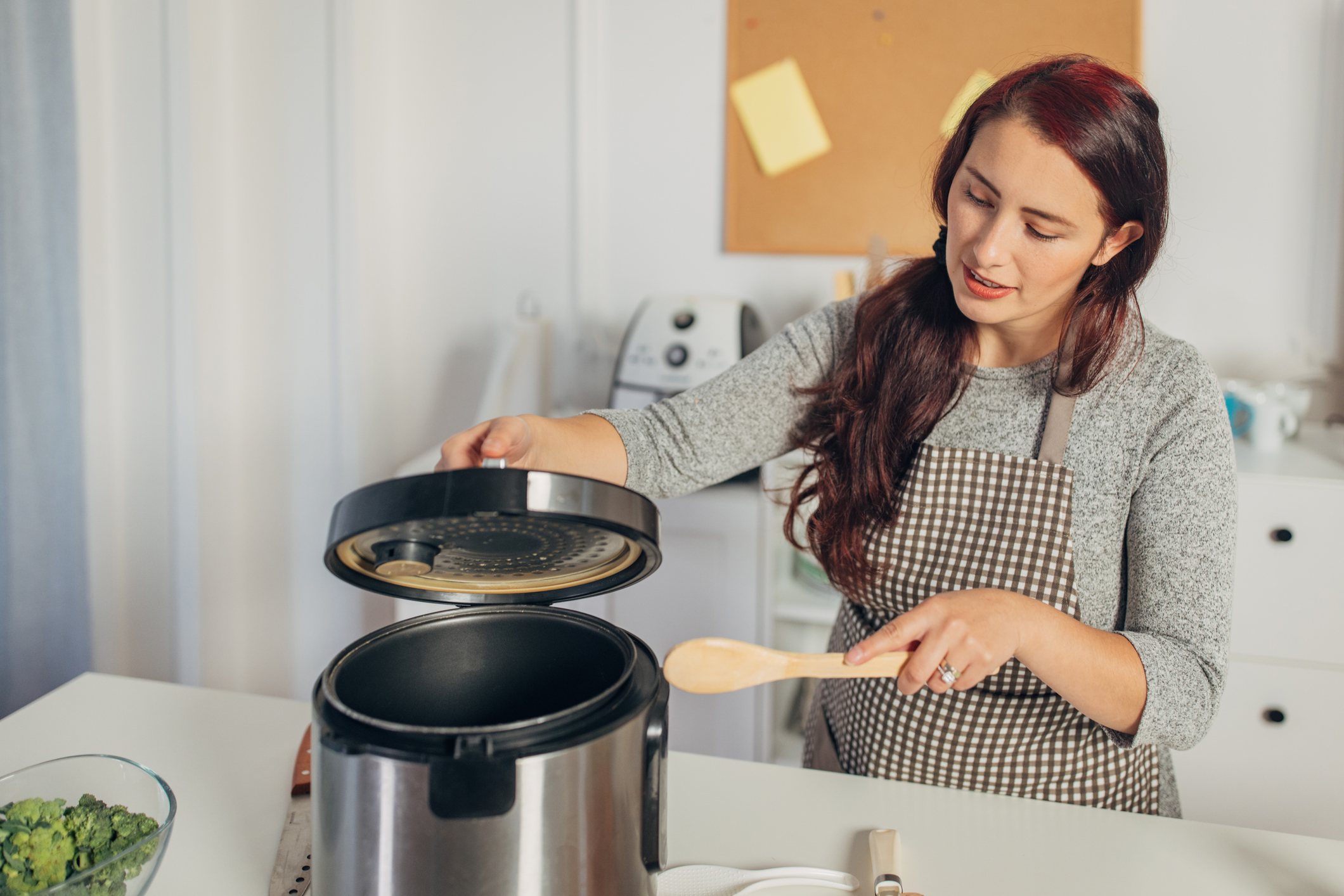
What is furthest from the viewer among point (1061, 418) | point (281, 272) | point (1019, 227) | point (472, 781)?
point (281, 272)

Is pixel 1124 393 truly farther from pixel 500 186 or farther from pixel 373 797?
pixel 500 186

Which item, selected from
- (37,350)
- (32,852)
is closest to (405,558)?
(32,852)

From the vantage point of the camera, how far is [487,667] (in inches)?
29.5

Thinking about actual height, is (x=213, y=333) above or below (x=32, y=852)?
above

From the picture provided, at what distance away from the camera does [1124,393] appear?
3.25 feet

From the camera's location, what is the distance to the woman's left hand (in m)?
0.72

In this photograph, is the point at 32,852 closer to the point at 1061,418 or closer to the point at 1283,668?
the point at 1061,418

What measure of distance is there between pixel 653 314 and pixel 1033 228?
3.60 ft

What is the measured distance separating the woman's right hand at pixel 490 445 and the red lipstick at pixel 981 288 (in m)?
0.46

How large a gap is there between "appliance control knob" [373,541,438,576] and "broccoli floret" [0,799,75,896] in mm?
253

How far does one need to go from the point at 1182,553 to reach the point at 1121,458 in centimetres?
12

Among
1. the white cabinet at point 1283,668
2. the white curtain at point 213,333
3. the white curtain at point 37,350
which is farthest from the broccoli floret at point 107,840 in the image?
the white cabinet at point 1283,668

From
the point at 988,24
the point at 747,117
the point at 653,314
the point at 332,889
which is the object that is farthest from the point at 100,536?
the point at 988,24

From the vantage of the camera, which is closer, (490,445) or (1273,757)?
(490,445)
